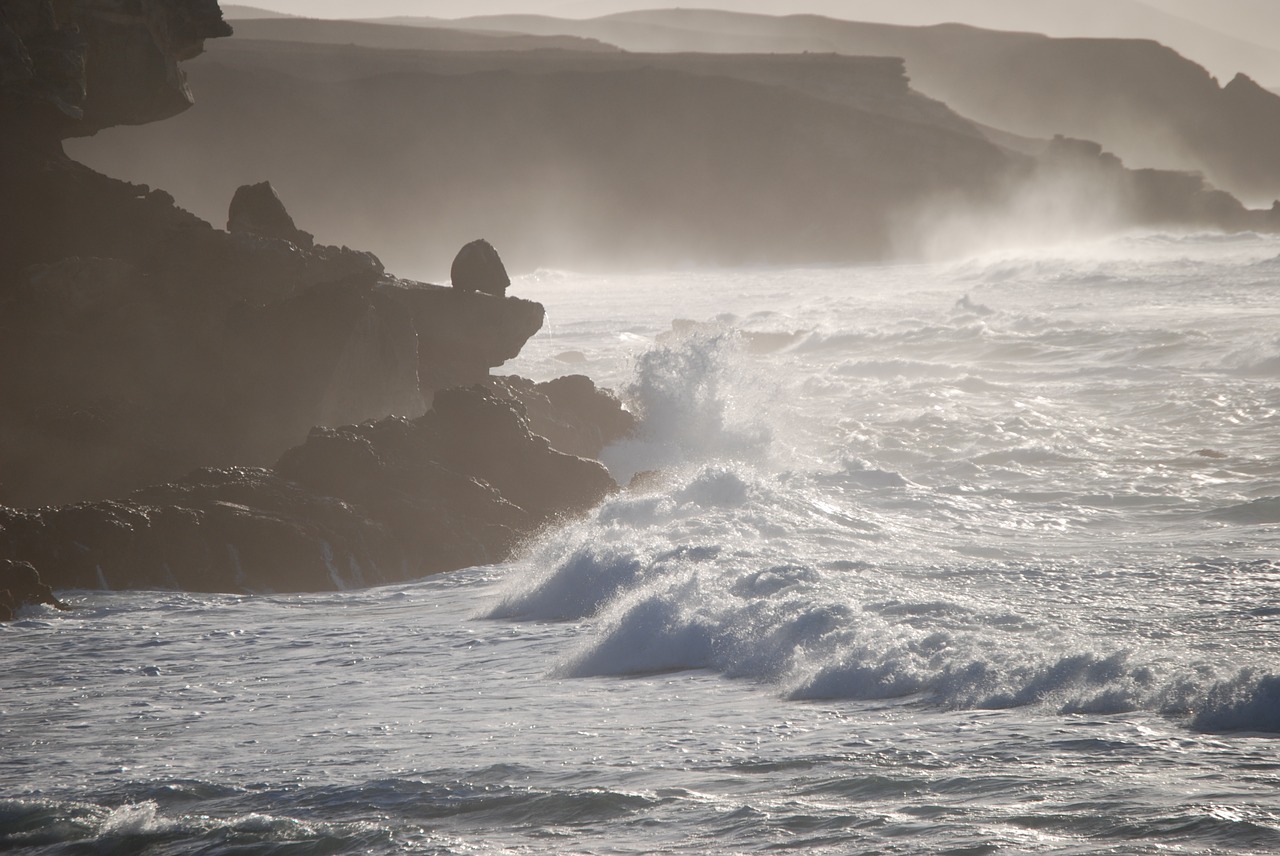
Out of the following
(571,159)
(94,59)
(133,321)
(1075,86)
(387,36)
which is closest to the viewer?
(133,321)

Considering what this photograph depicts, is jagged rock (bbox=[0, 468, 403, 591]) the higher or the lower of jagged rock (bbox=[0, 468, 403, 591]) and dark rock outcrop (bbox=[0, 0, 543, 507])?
the lower

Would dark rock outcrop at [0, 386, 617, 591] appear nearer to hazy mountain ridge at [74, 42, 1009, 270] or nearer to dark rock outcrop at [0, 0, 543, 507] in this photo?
dark rock outcrop at [0, 0, 543, 507]

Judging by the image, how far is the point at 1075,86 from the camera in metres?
105

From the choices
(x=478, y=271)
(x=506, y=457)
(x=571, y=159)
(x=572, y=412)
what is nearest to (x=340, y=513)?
(x=506, y=457)

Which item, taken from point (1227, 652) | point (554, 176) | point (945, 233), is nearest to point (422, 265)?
point (554, 176)

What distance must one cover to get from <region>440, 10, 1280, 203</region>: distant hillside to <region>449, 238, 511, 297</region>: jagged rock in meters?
78.6

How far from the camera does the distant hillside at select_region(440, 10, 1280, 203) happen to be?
8544cm

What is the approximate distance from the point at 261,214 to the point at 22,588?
28.4 ft

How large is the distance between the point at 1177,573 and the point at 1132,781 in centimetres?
399

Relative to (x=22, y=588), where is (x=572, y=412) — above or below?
above

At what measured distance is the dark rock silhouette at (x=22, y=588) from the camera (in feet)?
28.5

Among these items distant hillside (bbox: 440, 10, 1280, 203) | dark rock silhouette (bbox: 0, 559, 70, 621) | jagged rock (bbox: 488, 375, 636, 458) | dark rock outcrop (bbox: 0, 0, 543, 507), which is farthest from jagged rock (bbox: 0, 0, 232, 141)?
distant hillside (bbox: 440, 10, 1280, 203)

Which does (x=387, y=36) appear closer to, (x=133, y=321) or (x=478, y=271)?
(x=478, y=271)

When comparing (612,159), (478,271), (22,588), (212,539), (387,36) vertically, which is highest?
(387,36)
